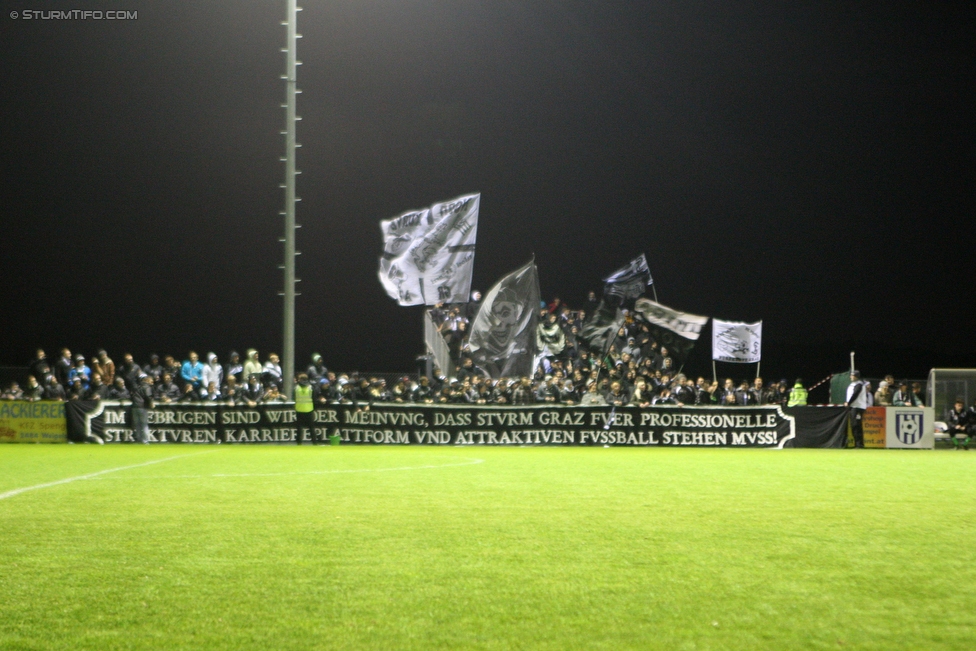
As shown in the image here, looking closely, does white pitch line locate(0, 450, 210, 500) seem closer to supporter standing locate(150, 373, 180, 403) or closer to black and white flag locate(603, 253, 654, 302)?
supporter standing locate(150, 373, 180, 403)

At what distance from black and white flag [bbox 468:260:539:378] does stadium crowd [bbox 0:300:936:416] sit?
386mm

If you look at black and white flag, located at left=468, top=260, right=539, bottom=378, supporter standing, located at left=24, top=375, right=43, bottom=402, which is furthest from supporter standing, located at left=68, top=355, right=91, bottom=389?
black and white flag, located at left=468, top=260, right=539, bottom=378

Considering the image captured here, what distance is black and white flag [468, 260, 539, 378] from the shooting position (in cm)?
2648

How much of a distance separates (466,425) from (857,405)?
10104 millimetres

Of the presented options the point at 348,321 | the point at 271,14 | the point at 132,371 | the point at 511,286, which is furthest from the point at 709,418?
the point at 271,14

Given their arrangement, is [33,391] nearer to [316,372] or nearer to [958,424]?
[316,372]

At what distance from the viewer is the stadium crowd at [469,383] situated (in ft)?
78.0

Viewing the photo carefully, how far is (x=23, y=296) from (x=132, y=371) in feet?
71.4

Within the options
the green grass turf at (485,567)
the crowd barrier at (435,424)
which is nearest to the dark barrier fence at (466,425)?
the crowd barrier at (435,424)

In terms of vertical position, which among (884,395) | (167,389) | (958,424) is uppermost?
(167,389)

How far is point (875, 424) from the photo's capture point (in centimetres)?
2391

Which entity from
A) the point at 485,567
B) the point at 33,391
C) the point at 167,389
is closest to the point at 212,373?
the point at 167,389

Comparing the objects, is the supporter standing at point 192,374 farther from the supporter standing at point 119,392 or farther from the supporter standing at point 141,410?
the supporter standing at point 141,410

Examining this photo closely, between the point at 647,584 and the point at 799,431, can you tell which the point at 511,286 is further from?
the point at 647,584
